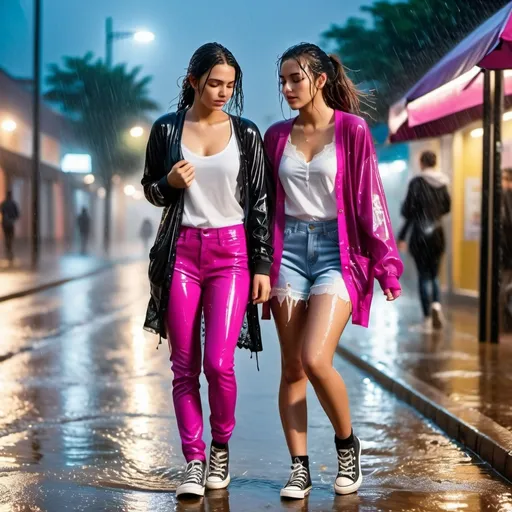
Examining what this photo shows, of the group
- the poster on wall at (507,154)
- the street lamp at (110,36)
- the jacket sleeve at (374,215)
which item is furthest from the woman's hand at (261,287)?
the street lamp at (110,36)

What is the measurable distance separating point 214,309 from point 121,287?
62.1 ft

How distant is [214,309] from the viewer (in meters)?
4.95

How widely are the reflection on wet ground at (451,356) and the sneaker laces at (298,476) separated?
1885mm

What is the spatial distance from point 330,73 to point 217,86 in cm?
52

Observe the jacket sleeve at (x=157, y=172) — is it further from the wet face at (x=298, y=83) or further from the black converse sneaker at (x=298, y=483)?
the black converse sneaker at (x=298, y=483)

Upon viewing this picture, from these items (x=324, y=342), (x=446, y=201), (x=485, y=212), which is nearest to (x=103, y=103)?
(x=446, y=201)

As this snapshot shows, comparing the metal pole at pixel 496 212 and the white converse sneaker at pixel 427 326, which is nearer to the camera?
the metal pole at pixel 496 212

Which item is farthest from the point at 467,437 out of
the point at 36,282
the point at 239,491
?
the point at 36,282

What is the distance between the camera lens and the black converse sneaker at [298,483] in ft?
16.3

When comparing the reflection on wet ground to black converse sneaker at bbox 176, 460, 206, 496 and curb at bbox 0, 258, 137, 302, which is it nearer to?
black converse sneaker at bbox 176, 460, 206, 496

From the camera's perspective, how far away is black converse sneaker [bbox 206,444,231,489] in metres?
5.09

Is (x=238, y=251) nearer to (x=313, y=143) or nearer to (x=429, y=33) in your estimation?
(x=313, y=143)

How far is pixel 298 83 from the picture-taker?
4.93 metres

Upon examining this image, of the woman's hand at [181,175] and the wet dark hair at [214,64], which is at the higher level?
the wet dark hair at [214,64]
